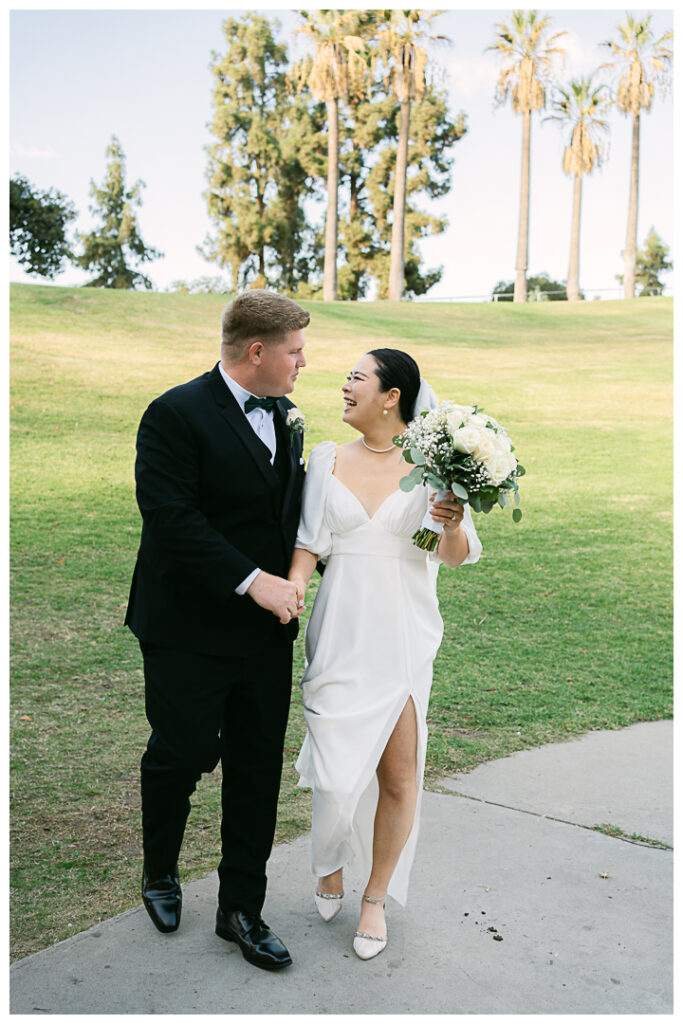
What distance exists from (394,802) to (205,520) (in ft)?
3.97

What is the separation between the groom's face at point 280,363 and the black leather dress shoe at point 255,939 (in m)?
1.80

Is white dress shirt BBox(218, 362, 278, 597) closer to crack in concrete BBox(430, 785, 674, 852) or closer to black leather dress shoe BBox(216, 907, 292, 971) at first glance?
black leather dress shoe BBox(216, 907, 292, 971)

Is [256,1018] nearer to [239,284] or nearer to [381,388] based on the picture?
[381,388]

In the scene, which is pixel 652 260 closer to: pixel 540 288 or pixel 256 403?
pixel 540 288

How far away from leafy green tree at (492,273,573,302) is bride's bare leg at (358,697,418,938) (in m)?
40.1

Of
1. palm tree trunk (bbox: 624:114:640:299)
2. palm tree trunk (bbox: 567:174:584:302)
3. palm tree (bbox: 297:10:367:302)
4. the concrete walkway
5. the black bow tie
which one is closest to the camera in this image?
the concrete walkway

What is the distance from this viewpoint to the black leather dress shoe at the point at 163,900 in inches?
141

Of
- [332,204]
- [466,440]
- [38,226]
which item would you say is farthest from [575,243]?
[466,440]

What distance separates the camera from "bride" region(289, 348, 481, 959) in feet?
11.8

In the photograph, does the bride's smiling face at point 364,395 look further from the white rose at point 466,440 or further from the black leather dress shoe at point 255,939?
the black leather dress shoe at point 255,939

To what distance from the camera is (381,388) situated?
3668 millimetres

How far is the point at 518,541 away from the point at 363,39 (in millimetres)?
24617

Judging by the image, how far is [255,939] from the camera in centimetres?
340

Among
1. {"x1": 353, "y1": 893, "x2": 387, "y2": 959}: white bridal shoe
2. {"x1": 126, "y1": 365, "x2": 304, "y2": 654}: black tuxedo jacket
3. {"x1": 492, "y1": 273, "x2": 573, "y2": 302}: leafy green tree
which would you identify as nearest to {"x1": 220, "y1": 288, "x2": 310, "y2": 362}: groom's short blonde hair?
{"x1": 126, "y1": 365, "x2": 304, "y2": 654}: black tuxedo jacket
